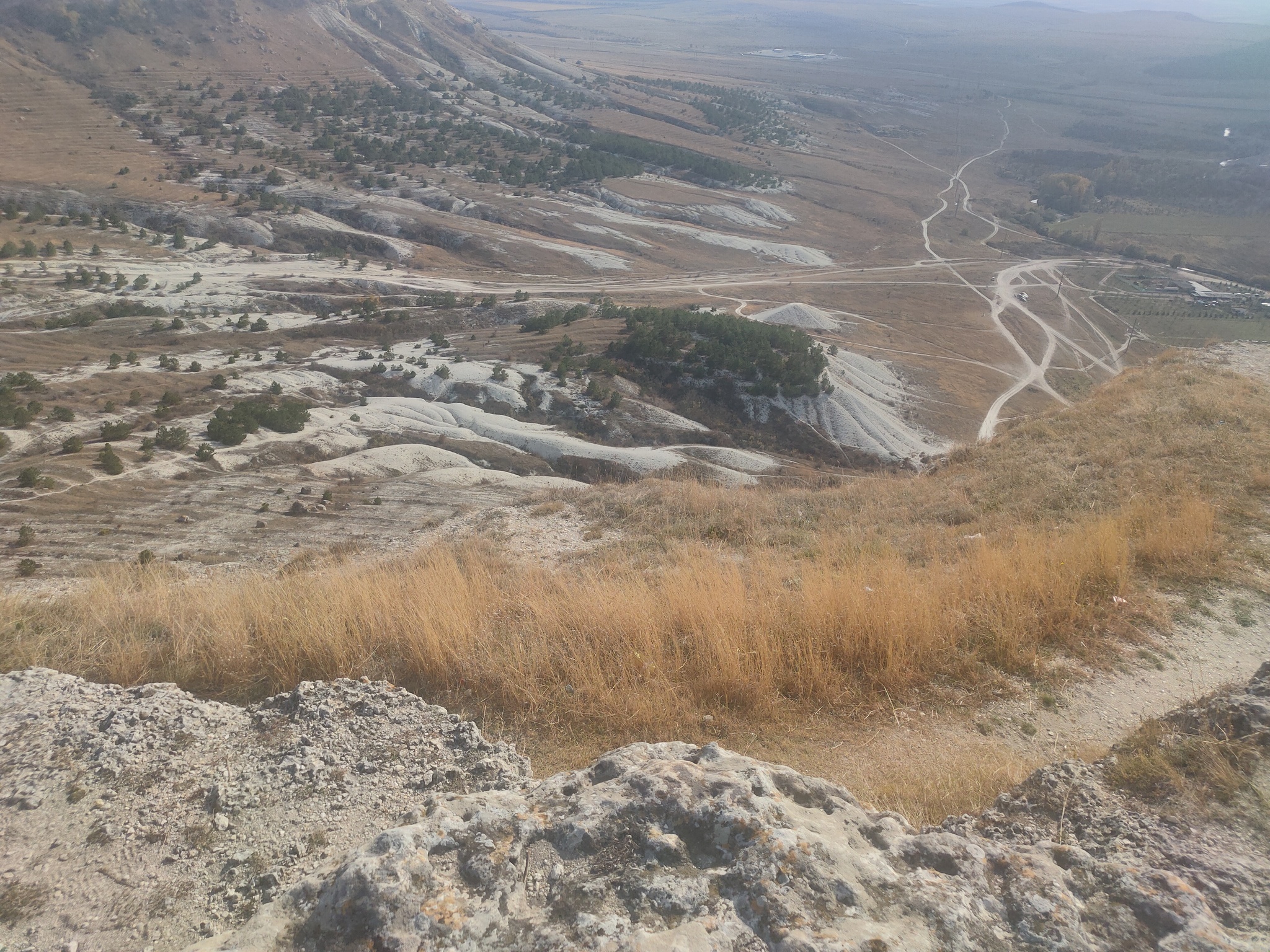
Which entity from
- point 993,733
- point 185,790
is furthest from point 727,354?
point 185,790

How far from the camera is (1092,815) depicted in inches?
122

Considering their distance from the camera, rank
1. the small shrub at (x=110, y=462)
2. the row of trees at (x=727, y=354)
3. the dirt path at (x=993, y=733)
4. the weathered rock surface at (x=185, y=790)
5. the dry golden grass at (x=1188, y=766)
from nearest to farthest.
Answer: the weathered rock surface at (x=185, y=790) → the dry golden grass at (x=1188, y=766) → the dirt path at (x=993, y=733) → the small shrub at (x=110, y=462) → the row of trees at (x=727, y=354)

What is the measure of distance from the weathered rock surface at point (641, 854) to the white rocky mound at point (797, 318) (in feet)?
164

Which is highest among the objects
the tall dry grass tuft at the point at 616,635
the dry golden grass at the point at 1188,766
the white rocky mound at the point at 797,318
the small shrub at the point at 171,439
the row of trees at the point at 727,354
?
the dry golden grass at the point at 1188,766

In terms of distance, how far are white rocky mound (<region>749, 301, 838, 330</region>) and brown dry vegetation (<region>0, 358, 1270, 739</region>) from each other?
44.1 metres

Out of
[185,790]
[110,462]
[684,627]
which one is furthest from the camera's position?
[110,462]

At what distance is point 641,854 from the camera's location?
2711 mm

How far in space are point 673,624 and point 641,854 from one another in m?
2.79

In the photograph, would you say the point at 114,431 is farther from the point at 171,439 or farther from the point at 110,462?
the point at 110,462

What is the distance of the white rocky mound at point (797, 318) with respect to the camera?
168 ft

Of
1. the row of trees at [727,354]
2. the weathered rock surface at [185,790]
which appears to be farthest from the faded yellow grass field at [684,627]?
the row of trees at [727,354]

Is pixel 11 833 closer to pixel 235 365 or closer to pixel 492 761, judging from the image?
pixel 492 761

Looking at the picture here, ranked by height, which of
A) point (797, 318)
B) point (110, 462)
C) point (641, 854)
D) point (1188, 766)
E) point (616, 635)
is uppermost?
point (1188, 766)

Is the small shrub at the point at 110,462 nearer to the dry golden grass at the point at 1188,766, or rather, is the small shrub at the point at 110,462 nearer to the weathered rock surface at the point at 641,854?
the weathered rock surface at the point at 641,854
